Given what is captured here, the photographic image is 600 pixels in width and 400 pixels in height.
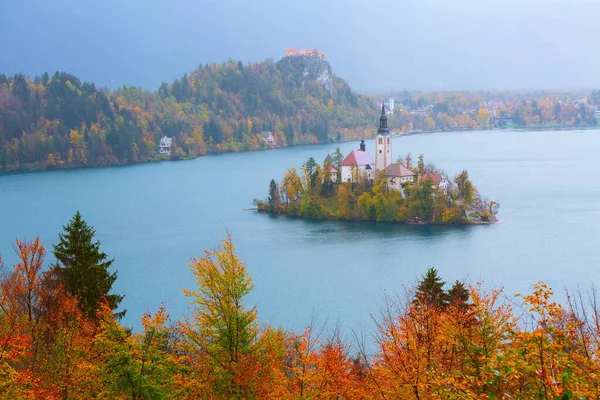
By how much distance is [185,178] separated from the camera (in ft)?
124

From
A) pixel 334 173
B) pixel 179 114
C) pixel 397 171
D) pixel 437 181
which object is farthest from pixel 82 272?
pixel 179 114

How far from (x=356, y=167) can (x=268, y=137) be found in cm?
3540

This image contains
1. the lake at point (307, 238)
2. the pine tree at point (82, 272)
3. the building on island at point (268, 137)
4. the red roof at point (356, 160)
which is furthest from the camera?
the building on island at point (268, 137)

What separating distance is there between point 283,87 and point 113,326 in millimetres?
72950

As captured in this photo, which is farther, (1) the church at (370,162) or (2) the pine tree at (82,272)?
(1) the church at (370,162)

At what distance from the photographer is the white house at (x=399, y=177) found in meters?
25.0

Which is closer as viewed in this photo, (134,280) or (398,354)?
(398,354)

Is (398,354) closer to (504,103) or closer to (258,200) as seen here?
(258,200)

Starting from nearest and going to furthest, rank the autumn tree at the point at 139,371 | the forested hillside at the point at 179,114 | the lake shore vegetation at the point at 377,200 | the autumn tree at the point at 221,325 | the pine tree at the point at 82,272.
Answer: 1. the autumn tree at the point at 139,371
2. the autumn tree at the point at 221,325
3. the pine tree at the point at 82,272
4. the lake shore vegetation at the point at 377,200
5. the forested hillside at the point at 179,114

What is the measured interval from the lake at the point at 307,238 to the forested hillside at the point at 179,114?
10.2 m

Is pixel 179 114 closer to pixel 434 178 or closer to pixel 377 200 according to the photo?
pixel 377 200

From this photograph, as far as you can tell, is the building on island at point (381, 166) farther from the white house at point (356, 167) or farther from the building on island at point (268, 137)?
the building on island at point (268, 137)

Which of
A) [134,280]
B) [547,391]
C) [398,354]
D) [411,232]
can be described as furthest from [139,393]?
[411,232]

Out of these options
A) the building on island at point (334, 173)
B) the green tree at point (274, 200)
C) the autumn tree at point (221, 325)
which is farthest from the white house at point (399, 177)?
the autumn tree at point (221, 325)
